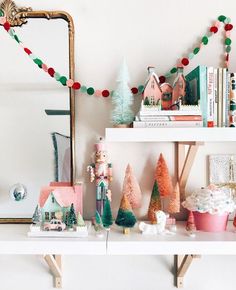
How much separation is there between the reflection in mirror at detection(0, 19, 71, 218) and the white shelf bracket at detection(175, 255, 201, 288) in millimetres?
407

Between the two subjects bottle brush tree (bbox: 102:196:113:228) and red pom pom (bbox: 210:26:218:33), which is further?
red pom pom (bbox: 210:26:218:33)

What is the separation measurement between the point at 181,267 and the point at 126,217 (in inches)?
10.9

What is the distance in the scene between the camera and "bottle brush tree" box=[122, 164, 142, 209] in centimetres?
115

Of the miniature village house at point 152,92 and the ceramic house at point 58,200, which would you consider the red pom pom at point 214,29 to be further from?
the ceramic house at point 58,200

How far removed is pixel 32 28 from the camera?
117cm

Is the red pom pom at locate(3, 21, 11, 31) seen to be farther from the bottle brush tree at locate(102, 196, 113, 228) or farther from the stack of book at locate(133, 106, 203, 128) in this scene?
the bottle brush tree at locate(102, 196, 113, 228)

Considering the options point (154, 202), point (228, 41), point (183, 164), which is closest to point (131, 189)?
point (154, 202)

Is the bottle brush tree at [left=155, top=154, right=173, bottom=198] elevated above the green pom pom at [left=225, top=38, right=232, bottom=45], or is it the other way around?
the green pom pom at [left=225, top=38, right=232, bottom=45]

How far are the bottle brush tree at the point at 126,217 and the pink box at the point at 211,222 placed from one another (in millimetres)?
179

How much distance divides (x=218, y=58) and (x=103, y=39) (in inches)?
13.4

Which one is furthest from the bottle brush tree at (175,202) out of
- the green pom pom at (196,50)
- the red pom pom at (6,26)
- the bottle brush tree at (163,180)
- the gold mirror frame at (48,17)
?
the red pom pom at (6,26)

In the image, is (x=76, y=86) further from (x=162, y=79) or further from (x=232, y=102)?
(x=232, y=102)

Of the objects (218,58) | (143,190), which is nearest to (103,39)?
(218,58)

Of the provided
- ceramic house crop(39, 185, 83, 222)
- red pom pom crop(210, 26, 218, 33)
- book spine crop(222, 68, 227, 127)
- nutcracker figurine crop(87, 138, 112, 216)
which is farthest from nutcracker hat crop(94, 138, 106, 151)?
red pom pom crop(210, 26, 218, 33)
